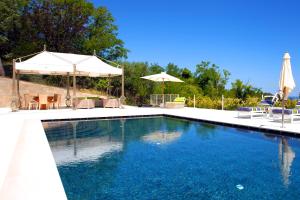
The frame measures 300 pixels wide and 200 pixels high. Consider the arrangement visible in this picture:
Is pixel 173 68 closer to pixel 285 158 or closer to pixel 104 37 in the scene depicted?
pixel 104 37

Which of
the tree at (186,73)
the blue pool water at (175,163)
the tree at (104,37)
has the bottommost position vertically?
the blue pool water at (175,163)

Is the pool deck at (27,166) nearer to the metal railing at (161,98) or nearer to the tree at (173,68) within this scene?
the metal railing at (161,98)

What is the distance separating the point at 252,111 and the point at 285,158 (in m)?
Result: 5.31

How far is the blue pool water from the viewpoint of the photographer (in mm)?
4051

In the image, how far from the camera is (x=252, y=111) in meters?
11.0

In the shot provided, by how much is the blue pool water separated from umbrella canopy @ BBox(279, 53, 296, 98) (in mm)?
1606

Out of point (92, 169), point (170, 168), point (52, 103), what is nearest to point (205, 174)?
point (170, 168)

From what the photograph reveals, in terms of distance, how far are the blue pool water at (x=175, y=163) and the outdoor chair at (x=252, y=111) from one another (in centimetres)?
215

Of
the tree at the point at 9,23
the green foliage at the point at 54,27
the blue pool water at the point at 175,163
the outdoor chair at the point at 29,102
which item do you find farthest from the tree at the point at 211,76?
the blue pool water at the point at 175,163

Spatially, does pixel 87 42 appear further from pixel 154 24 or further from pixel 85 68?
pixel 85 68

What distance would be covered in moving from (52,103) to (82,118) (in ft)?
14.6

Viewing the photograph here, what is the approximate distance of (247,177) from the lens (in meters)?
4.68

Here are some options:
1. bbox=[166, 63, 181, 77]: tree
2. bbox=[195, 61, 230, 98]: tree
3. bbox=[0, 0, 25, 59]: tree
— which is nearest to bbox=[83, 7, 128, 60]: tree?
bbox=[166, 63, 181, 77]: tree

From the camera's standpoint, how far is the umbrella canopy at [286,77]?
8305 mm
